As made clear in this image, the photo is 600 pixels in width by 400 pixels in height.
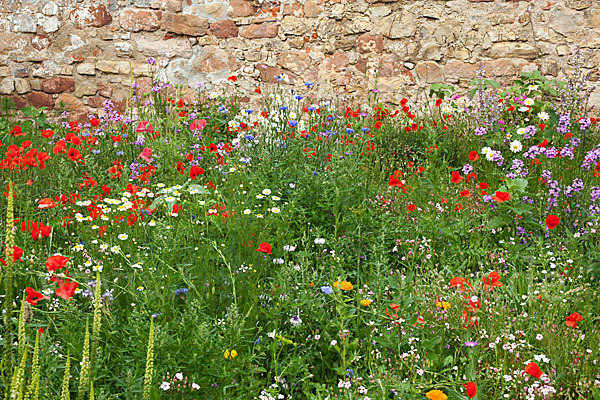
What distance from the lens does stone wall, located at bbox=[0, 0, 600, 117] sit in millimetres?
5879

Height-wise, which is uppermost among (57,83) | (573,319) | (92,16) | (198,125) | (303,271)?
(92,16)

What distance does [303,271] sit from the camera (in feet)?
8.20

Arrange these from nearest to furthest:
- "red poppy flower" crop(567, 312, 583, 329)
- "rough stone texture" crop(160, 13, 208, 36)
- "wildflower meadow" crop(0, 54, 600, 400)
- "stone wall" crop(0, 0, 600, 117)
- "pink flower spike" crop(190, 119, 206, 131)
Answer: "wildflower meadow" crop(0, 54, 600, 400), "red poppy flower" crop(567, 312, 583, 329), "pink flower spike" crop(190, 119, 206, 131), "stone wall" crop(0, 0, 600, 117), "rough stone texture" crop(160, 13, 208, 36)

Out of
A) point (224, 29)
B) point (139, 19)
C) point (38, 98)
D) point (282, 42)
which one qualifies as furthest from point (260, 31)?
point (38, 98)

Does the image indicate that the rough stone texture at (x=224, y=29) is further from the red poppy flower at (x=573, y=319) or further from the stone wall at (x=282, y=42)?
the red poppy flower at (x=573, y=319)

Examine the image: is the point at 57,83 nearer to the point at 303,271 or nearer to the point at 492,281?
the point at 303,271

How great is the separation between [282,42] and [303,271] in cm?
444

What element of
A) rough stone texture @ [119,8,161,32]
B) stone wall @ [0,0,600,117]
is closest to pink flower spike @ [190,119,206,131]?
stone wall @ [0,0,600,117]

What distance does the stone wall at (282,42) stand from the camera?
5.88 metres

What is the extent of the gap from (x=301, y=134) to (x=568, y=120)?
1.93 m

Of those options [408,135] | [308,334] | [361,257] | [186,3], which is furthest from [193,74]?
[308,334]

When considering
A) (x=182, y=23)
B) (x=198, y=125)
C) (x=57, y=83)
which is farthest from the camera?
(x=57, y=83)

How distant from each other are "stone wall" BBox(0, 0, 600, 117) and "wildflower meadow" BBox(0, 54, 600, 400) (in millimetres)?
1407

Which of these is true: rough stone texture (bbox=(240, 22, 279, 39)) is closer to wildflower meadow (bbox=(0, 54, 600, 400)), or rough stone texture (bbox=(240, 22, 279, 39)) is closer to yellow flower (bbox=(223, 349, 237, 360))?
wildflower meadow (bbox=(0, 54, 600, 400))
